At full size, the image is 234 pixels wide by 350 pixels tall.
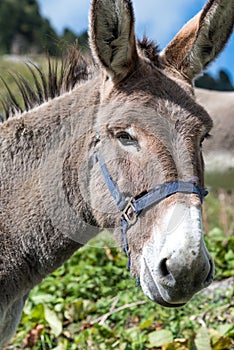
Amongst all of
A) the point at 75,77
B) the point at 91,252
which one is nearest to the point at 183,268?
the point at 75,77

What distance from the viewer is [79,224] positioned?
284cm

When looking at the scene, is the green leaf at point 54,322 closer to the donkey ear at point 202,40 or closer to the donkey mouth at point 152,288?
the donkey mouth at point 152,288

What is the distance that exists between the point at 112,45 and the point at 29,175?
817 mm

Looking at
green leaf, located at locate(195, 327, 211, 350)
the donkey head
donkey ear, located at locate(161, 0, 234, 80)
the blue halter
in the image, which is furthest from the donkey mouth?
green leaf, located at locate(195, 327, 211, 350)

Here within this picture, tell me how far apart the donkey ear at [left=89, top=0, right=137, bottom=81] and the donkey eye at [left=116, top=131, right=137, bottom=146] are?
0.32 m

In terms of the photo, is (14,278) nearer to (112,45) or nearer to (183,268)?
(183,268)

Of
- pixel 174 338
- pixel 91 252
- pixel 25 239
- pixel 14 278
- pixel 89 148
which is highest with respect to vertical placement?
pixel 89 148

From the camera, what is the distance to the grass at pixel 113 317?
418cm

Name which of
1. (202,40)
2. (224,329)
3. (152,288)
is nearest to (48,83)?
(202,40)

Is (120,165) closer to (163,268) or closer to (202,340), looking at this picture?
(163,268)

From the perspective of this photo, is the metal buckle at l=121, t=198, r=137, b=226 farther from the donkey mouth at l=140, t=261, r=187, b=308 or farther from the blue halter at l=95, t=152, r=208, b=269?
the donkey mouth at l=140, t=261, r=187, b=308

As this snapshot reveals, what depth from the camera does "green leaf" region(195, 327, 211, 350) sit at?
3.87m

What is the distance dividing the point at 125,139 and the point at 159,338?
2137mm

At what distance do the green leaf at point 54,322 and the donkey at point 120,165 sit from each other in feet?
4.51
